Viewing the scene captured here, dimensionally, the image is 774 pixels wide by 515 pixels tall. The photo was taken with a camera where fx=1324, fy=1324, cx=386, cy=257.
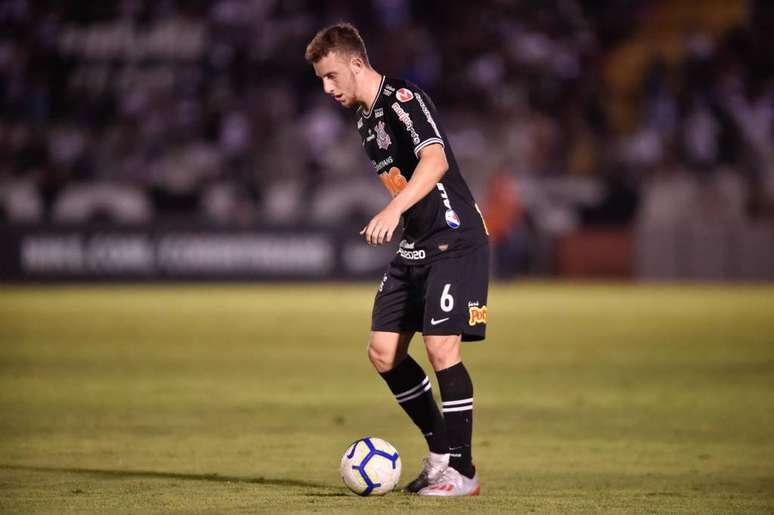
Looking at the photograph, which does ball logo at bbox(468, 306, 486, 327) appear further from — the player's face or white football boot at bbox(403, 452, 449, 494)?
the player's face

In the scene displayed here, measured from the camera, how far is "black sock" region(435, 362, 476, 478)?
6465 mm

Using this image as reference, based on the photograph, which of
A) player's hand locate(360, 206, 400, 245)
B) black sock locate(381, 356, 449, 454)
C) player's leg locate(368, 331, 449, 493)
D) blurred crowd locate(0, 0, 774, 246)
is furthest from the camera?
blurred crowd locate(0, 0, 774, 246)

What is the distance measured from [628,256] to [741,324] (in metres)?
8.84

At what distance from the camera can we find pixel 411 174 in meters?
6.61

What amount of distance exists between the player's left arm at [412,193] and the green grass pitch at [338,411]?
49.2 inches

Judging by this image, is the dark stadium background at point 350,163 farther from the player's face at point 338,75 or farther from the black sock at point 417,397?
the player's face at point 338,75

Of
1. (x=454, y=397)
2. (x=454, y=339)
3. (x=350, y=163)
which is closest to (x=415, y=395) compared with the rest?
(x=454, y=397)

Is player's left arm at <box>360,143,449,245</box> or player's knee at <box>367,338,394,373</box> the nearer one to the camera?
player's left arm at <box>360,143,449,245</box>

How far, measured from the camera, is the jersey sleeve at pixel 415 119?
251 inches

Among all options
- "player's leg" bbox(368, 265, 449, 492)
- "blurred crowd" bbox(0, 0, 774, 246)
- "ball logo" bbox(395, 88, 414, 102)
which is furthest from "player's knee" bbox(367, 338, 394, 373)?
"blurred crowd" bbox(0, 0, 774, 246)

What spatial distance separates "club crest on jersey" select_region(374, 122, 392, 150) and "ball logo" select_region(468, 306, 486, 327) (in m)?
0.91

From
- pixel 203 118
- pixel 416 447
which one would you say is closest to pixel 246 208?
pixel 203 118

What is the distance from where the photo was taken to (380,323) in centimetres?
667

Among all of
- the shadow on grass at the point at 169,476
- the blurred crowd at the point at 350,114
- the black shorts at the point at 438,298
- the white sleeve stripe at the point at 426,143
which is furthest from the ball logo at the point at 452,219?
the blurred crowd at the point at 350,114
